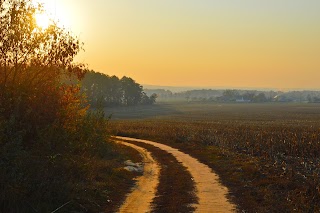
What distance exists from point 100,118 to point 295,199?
79.8ft

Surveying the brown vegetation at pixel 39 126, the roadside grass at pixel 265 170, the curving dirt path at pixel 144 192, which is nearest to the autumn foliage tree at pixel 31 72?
the brown vegetation at pixel 39 126

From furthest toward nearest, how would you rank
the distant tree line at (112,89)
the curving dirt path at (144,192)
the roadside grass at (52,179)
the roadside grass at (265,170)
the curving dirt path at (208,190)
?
the distant tree line at (112,89) → the roadside grass at (265,170) → the curving dirt path at (144,192) → the curving dirt path at (208,190) → the roadside grass at (52,179)

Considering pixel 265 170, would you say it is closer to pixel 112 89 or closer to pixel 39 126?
pixel 39 126

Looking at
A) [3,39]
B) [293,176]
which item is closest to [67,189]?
[3,39]

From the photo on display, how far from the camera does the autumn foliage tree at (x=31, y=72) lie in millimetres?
18375

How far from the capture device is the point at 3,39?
1877cm

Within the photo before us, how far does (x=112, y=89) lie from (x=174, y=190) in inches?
6077

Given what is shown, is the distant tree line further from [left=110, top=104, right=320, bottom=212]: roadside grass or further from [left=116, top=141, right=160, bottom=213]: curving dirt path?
[left=116, top=141, right=160, bottom=213]: curving dirt path

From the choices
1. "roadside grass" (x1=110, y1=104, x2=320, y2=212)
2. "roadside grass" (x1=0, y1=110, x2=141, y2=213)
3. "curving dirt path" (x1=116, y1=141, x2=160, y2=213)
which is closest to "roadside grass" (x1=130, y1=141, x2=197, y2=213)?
"curving dirt path" (x1=116, y1=141, x2=160, y2=213)

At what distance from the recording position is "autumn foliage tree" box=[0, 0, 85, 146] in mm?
18375

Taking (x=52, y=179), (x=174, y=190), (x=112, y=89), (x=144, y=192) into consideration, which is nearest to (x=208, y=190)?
(x=174, y=190)

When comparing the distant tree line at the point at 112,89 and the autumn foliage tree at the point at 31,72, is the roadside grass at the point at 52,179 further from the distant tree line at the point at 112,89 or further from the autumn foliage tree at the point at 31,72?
the distant tree line at the point at 112,89

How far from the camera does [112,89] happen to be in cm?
17438

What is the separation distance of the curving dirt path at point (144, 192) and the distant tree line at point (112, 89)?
116471mm
